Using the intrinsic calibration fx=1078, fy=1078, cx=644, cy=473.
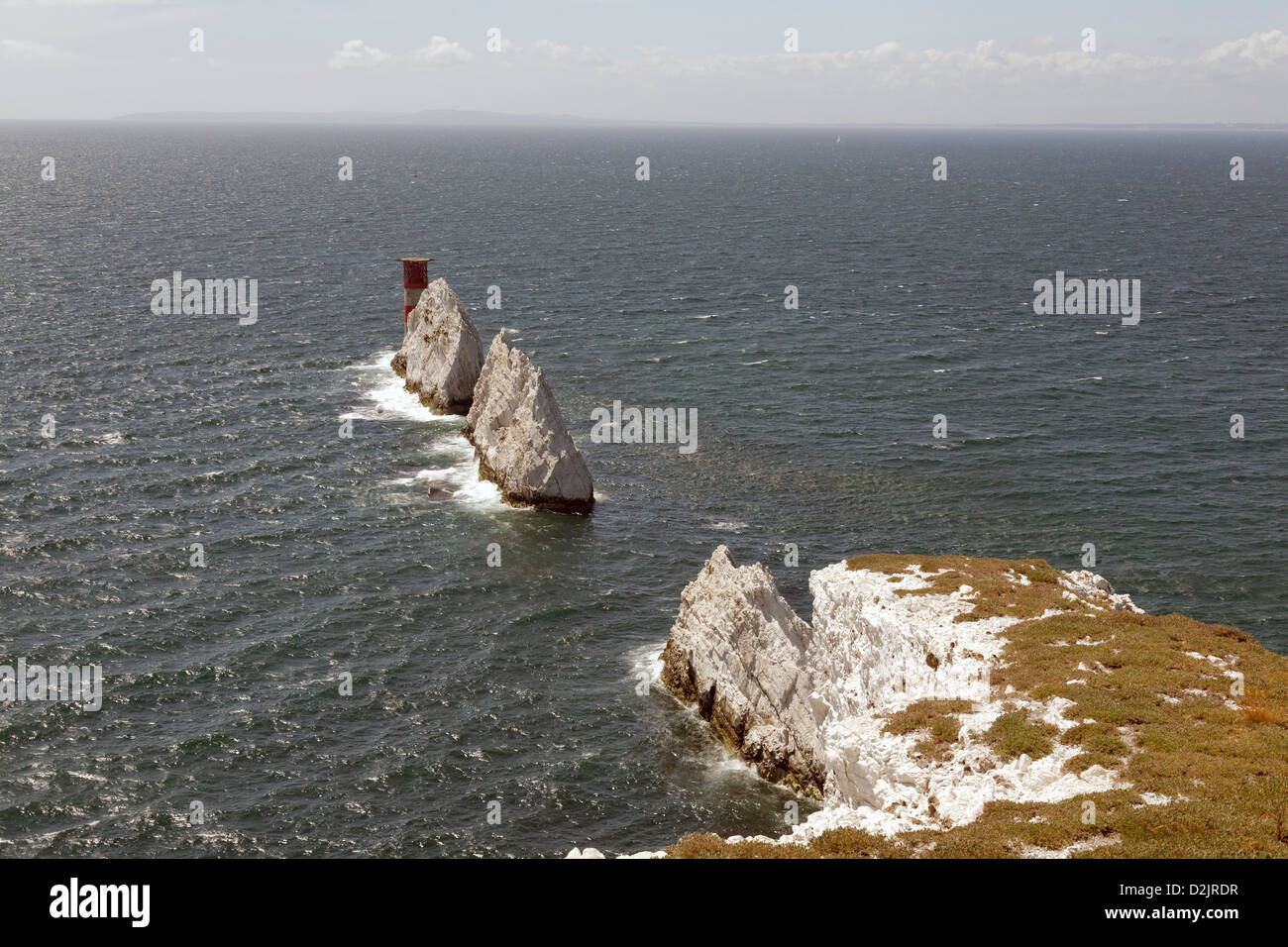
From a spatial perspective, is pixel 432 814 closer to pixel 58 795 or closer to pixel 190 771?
pixel 190 771

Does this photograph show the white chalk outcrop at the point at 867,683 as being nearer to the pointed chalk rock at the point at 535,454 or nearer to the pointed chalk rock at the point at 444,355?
the pointed chalk rock at the point at 535,454

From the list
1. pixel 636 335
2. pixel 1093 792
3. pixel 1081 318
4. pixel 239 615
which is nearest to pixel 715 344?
pixel 636 335

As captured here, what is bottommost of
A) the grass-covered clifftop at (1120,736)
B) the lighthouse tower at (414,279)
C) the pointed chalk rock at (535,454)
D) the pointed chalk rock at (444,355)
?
the grass-covered clifftop at (1120,736)

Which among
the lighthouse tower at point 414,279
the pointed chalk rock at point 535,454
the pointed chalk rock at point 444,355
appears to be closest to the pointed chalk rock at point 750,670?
the pointed chalk rock at point 535,454

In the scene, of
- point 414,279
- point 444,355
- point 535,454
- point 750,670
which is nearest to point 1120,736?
point 750,670

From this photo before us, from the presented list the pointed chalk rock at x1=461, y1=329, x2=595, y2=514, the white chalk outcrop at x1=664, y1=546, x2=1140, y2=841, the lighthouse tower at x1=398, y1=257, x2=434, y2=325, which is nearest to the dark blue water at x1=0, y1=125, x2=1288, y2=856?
the pointed chalk rock at x1=461, y1=329, x2=595, y2=514

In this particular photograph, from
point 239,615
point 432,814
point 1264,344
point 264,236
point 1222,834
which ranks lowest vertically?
point 432,814

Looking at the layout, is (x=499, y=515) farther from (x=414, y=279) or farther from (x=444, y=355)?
(x=414, y=279)
